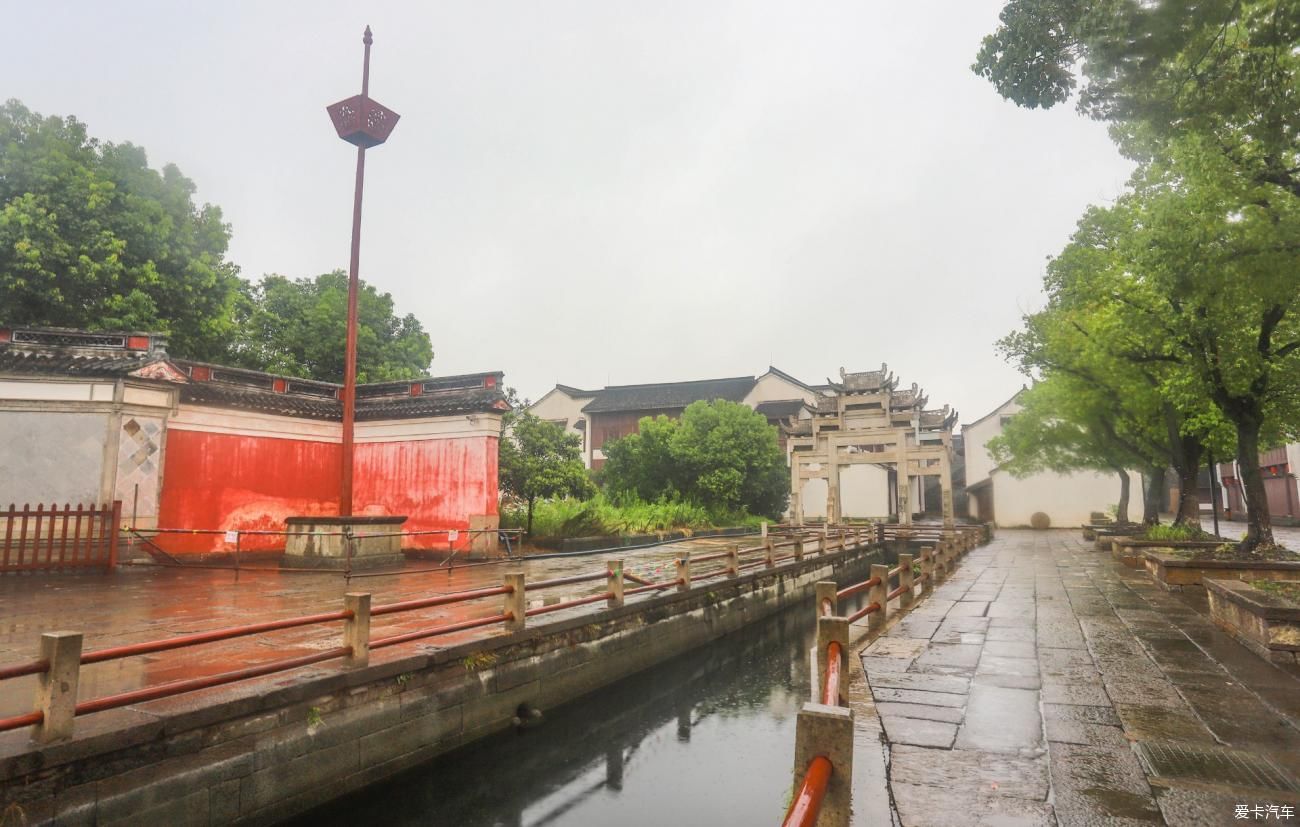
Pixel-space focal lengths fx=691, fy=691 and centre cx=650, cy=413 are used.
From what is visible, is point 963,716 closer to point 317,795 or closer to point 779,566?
point 317,795

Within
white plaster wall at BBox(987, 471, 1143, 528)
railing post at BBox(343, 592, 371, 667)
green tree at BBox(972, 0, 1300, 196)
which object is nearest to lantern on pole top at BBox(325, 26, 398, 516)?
railing post at BBox(343, 592, 371, 667)

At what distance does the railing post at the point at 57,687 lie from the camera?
4.05m

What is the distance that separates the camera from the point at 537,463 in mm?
20125

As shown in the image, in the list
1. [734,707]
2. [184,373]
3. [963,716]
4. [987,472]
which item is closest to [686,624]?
[734,707]

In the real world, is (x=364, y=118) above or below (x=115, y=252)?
above

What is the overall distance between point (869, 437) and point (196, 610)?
29.6 metres

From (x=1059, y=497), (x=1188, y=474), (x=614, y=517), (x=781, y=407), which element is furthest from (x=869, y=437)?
(x=1059, y=497)

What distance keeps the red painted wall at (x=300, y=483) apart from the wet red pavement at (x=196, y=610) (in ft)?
5.97

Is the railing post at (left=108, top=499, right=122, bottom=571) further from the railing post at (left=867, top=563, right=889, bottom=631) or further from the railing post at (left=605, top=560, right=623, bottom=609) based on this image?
the railing post at (left=867, top=563, right=889, bottom=631)

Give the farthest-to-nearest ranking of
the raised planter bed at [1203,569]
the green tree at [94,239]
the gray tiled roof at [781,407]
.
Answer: the gray tiled roof at [781,407], the green tree at [94,239], the raised planter bed at [1203,569]

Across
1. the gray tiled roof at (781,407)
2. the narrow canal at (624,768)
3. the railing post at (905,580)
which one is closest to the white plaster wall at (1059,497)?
the gray tiled roof at (781,407)

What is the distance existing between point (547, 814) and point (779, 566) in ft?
37.1

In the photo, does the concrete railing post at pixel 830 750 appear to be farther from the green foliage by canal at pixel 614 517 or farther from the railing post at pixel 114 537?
the green foliage by canal at pixel 614 517

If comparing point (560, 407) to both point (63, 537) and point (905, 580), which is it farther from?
point (905, 580)
